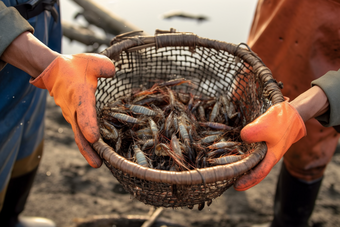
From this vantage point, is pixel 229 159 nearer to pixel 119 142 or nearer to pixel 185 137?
pixel 185 137

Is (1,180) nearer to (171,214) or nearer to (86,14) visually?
(171,214)

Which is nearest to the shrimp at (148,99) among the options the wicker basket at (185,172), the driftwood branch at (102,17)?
the wicker basket at (185,172)

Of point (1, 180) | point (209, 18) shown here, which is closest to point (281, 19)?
point (1, 180)

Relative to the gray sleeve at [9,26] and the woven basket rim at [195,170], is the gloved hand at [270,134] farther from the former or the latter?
the gray sleeve at [9,26]

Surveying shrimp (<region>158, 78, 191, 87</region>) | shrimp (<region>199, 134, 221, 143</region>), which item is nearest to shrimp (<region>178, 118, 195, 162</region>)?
shrimp (<region>199, 134, 221, 143</region>)

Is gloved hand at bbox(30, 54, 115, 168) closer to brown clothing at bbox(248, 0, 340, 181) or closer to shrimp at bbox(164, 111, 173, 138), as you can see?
shrimp at bbox(164, 111, 173, 138)

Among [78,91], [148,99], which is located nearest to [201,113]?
[148,99]
